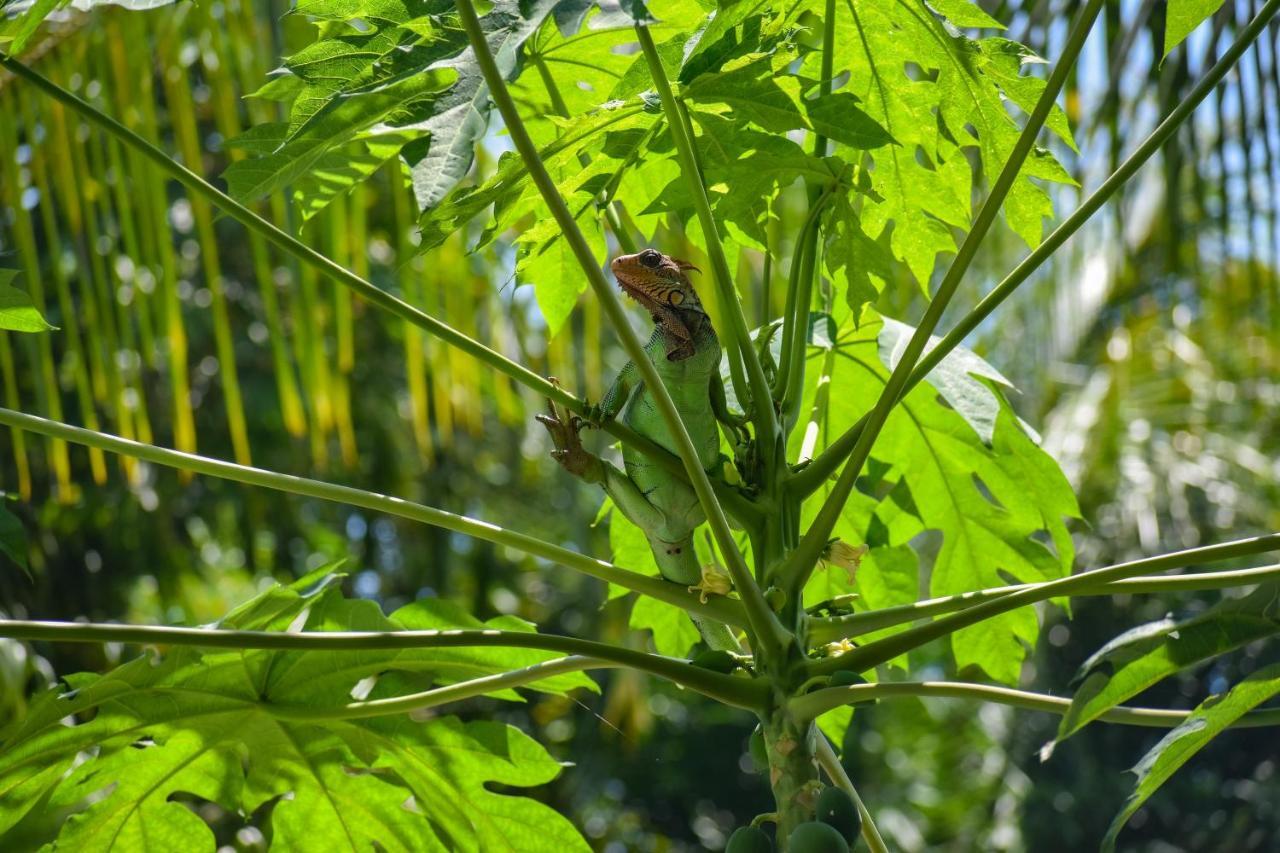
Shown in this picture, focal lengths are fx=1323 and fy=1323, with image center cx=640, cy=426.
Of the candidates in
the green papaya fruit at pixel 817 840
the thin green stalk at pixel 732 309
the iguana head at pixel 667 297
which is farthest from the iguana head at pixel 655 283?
the green papaya fruit at pixel 817 840

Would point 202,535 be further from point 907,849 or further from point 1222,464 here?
point 1222,464

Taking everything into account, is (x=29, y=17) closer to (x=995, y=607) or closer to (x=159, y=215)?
(x=995, y=607)

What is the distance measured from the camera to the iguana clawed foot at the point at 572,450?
178 centimetres

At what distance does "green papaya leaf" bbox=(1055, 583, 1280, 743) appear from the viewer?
4.76ft

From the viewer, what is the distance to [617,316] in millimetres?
1350

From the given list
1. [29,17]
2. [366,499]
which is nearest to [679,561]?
[366,499]

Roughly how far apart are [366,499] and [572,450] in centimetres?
33

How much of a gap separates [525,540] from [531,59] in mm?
847

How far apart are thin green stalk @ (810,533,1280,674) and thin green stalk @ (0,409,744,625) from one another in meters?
0.19

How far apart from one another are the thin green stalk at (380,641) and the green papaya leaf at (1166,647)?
0.36 m

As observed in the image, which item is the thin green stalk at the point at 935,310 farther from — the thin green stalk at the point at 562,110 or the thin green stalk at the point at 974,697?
the thin green stalk at the point at 562,110

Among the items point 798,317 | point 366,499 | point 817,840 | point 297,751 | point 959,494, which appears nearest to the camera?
point 817,840

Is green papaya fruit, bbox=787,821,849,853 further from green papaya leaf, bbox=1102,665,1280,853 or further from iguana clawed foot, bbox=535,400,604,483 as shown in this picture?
iguana clawed foot, bbox=535,400,604,483

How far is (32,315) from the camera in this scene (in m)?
1.66
